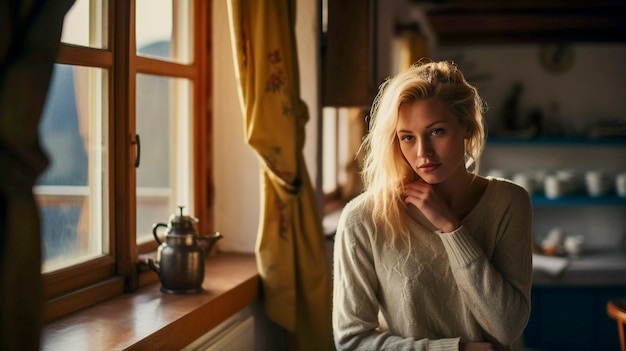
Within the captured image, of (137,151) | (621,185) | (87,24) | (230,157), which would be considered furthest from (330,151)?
(87,24)

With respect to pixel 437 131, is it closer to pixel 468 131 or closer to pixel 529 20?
pixel 468 131

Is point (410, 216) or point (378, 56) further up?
point (378, 56)

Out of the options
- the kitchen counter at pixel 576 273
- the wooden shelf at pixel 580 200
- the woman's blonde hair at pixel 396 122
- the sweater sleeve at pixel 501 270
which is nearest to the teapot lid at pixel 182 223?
the woman's blonde hair at pixel 396 122

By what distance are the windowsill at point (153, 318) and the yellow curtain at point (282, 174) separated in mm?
125

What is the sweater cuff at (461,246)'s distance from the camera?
1.78 metres

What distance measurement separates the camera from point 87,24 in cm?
224

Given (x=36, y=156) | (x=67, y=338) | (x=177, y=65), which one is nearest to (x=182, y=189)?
(x=177, y=65)

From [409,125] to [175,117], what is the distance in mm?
1338

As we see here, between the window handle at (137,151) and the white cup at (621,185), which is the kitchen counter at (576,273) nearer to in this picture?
the white cup at (621,185)

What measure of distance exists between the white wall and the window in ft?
0.55

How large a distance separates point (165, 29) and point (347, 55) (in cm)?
91

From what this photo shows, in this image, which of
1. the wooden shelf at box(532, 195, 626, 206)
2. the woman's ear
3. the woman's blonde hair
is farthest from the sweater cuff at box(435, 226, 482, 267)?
the wooden shelf at box(532, 195, 626, 206)

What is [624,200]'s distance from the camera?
17.7 feet

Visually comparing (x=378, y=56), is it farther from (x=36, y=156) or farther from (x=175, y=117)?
(x=36, y=156)
